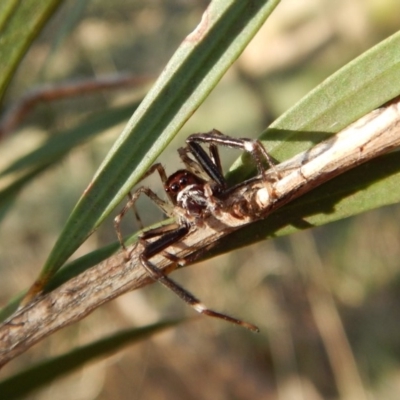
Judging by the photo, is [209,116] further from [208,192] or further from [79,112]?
[208,192]

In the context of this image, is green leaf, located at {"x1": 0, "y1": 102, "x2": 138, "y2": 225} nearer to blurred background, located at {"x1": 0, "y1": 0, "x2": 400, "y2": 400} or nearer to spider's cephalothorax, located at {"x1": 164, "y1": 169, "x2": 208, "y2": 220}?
spider's cephalothorax, located at {"x1": 164, "y1": 169, "x2": 208, "y2": 220}

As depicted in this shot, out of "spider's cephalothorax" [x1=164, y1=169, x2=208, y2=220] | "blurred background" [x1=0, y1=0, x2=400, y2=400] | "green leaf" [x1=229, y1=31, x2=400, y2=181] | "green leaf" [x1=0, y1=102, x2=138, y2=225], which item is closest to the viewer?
"green leaf" [x1=229, y1=31, x2=400, y2=181]

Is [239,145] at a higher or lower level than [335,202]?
higher

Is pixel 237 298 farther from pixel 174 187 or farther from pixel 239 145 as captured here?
pixel 239 145

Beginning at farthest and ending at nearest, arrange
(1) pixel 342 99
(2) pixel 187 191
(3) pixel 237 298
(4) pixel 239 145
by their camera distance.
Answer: (3) pixel 237 298, (2) pixel 187 191, (4) pixel 239 145, (1) pixel 342 99

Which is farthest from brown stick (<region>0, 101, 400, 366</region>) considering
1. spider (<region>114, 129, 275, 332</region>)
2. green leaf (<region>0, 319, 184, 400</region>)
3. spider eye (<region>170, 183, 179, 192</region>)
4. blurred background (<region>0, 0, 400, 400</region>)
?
blurred background (<region>0, 0, 400, 400</region>)

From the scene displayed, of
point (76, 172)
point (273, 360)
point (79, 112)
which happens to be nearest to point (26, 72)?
point (79, 112)

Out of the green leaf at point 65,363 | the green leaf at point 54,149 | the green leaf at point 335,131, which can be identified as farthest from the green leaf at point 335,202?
the green leaf at point 54,149

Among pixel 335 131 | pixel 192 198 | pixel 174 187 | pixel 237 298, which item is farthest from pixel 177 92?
pixel 237 298

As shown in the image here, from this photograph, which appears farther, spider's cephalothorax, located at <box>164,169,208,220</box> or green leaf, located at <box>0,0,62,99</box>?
spider's cephalothorax, located at <box>164,169,208,220</box>
